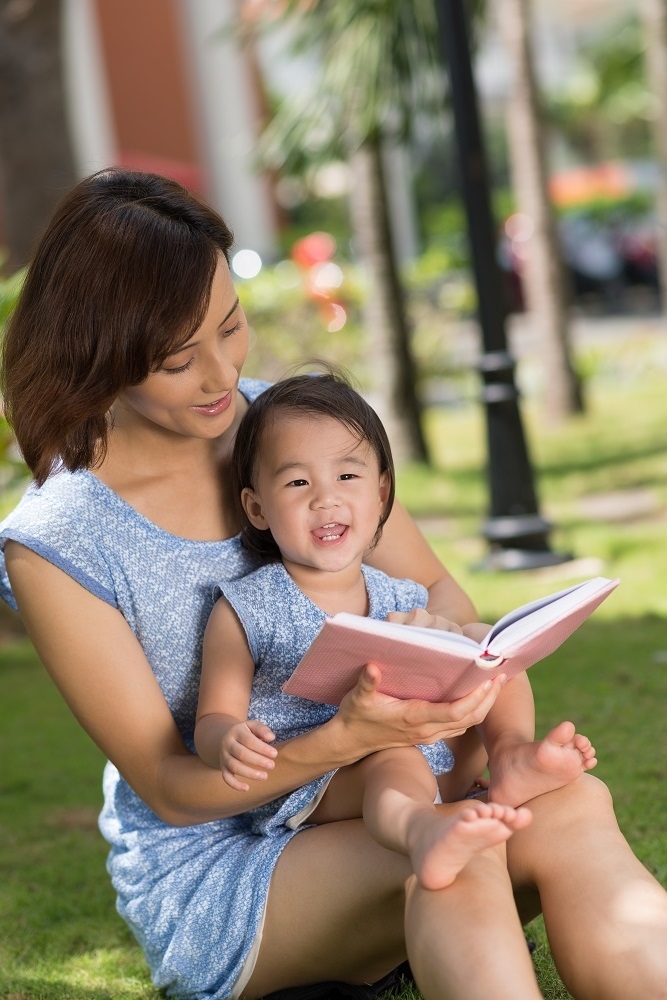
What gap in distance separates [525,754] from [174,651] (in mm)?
686

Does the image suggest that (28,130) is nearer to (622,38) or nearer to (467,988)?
(467,988)

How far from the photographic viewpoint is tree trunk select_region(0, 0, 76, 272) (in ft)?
24.9

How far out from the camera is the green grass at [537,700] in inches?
120

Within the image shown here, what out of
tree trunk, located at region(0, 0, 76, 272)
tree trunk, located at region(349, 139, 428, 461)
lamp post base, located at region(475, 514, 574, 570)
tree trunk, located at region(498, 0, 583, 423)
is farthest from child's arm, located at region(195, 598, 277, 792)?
tree trunk, located at region(498, 0, 583, 423)

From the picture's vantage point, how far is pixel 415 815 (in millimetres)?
2057

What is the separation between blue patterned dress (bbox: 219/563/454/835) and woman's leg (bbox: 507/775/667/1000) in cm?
34

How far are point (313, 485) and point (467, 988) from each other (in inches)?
36.2

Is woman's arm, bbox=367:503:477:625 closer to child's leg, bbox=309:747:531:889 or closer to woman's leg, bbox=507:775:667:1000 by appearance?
child's leg, bbox=309:747:531:889

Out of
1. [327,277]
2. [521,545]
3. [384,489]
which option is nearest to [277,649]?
[384,489]

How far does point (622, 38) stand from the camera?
41250 mm

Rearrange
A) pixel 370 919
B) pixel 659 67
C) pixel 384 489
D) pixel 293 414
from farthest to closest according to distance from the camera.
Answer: pixel 659 67 < pixel 384 489 < pixel 293 414 < pixel 370 919

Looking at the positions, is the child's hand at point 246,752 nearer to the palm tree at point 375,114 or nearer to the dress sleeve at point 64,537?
the dress sleeve at point 64,537

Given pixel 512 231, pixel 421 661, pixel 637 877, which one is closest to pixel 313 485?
pixel 421 661

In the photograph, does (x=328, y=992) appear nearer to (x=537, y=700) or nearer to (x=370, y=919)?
(x=370, y=919)
